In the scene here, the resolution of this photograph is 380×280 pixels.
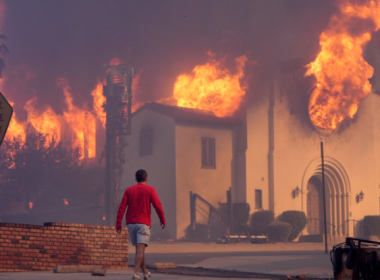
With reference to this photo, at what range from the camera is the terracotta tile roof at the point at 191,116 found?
33722 mm

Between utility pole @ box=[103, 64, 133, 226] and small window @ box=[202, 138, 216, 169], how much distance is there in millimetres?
4007

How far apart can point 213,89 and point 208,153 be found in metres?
4.54

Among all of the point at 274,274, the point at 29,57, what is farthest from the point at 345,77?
the point at 29,57

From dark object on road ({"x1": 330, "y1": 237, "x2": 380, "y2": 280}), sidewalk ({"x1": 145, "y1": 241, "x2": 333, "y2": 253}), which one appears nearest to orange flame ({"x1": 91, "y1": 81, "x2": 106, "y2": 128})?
sidewalk ({"x1": 145, "y1": 241, "x2": 333, "y2": 253})

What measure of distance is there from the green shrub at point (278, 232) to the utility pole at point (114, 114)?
8.01m

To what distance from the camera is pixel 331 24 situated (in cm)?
3825

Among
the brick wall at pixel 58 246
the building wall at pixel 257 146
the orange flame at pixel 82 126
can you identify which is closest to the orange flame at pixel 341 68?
the building wall at pixel 257 146

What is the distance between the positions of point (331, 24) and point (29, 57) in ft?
113

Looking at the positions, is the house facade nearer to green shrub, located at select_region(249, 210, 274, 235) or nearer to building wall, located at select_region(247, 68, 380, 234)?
building wall, located at select_region(247, 68, 380, 234)

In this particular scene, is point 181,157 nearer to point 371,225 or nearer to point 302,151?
point 302,151

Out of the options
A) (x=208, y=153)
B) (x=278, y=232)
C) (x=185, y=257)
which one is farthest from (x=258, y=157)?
(x=185, y=257)

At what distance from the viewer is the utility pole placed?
34.5 metres

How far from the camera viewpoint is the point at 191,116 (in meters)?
34.3

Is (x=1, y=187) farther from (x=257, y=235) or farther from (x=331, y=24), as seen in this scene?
(x=331, y=24)
